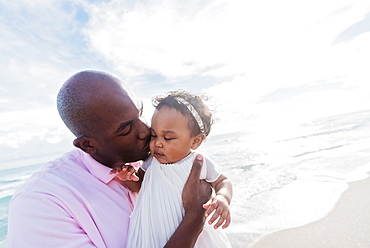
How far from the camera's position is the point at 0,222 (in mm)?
10211

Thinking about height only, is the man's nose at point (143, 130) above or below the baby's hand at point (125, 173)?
above

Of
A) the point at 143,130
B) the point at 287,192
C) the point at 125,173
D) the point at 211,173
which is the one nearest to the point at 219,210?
the point at 211,173

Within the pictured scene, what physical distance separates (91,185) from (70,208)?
30cm

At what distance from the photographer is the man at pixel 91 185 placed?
1.47 metres

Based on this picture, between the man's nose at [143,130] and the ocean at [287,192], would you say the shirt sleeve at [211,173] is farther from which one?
the ocean at [287,192]

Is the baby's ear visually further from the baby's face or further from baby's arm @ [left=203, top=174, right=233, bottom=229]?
baby's arm @ [left=203, top=174, right=233, bottom=229]

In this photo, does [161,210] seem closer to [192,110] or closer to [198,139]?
[198,139]

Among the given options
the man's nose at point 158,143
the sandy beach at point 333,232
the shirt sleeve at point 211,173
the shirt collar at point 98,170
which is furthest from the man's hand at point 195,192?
the sandy beach at point 333,232

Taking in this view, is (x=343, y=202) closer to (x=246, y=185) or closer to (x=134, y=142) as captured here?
(x=246, y=185)

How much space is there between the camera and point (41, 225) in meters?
1.44

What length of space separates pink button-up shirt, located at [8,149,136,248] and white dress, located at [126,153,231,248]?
0.10 metres

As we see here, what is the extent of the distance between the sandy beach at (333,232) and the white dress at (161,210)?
300 centimetres

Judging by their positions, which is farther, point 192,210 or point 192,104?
point 192,104

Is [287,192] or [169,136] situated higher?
[169,136]
